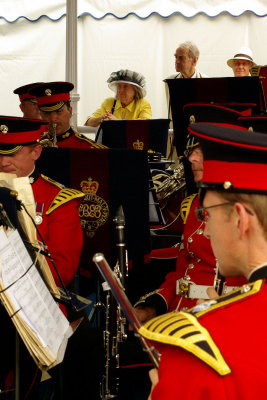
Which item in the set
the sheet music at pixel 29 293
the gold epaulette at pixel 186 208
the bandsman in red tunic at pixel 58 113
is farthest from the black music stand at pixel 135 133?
the sheet music at pixel 29 293

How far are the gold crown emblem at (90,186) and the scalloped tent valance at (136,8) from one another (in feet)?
12.8

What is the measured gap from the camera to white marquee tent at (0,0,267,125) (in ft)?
22.5

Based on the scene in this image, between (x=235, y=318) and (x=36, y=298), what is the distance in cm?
76

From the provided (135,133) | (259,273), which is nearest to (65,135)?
(135,133)

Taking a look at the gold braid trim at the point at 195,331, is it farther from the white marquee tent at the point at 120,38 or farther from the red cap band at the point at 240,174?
the white marquee tent at the point at 120,38

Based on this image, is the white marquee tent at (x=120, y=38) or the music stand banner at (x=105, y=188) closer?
the music stand banner at (x=105, y=188)

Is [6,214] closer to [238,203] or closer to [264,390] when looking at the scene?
[238,203]

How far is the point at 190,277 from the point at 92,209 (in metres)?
0.93

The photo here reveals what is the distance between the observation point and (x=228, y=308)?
1264 millimetres

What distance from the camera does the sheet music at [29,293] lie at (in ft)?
5.64

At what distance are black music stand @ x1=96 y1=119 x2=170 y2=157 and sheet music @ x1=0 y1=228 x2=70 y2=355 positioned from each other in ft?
10.0

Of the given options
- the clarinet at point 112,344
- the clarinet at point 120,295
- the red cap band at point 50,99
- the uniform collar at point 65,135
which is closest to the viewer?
the clarinet at point 120,295

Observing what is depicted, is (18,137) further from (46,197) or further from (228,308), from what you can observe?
(228,308)

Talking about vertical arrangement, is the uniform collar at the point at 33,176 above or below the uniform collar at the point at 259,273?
below
